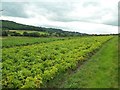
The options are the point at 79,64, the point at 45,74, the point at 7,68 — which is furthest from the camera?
the point at 79,64

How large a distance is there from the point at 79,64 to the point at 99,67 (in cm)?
246

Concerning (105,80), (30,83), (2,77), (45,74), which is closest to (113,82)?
(105,80)

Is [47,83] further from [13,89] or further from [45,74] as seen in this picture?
[13,89]

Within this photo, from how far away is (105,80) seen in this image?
18875 mm

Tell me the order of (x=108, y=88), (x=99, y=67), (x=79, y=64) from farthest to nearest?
(x=79, y=64) < (x=99, y=67) < (x=108, y=88)

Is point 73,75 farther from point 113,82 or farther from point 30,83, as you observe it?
point 30,83

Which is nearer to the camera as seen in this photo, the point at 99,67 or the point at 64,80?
the point at 64,80

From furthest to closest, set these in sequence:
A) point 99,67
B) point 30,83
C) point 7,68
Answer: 1. point 99,67
2. point 7,68
3. point 30,83

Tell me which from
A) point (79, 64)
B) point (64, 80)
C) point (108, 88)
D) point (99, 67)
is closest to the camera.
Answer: point (108, 88)

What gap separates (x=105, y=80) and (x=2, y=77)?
6.85m

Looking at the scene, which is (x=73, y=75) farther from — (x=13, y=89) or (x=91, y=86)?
(x=13, y=89)

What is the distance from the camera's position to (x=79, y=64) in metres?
26.3

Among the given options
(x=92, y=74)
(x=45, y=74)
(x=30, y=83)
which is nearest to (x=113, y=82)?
(x=92, y=74)

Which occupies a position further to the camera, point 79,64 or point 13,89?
point 79,64
